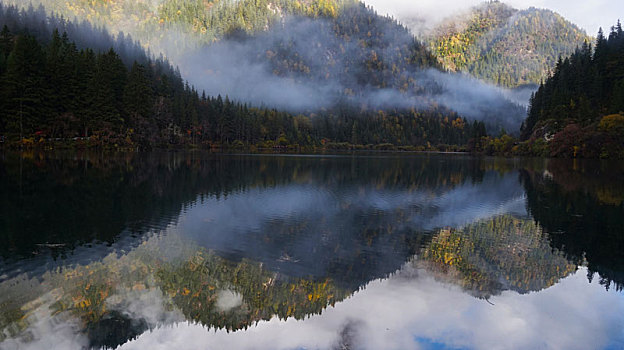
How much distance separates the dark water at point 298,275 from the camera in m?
9.27

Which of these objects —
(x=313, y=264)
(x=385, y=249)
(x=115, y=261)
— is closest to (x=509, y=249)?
(x=385, y=249)

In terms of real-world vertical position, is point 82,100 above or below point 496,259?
above

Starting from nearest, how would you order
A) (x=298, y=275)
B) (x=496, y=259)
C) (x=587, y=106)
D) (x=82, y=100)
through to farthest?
(x=298, y=275) < (x=496, y=259) < (x=82, y=100) < (x=587, y=106)

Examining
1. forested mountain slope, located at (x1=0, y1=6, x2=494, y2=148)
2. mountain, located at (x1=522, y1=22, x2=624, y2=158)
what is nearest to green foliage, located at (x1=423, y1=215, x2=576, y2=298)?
forested mountain slope, located at (x1=0, y1=6, x2=494, y2=148)

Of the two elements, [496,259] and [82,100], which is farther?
[82,100]

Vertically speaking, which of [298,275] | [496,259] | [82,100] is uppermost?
[82,100]

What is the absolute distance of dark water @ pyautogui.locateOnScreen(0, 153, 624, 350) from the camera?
9.27m

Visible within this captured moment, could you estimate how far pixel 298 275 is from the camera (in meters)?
12.6

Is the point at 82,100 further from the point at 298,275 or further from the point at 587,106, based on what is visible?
the point at 587,106

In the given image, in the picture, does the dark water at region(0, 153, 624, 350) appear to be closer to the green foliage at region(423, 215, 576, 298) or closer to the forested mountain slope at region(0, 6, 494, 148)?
the green foliage at region(423, 215, 576, 298)

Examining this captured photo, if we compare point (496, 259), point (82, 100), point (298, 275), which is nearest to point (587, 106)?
point (496, 259)

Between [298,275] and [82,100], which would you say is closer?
[298,275]

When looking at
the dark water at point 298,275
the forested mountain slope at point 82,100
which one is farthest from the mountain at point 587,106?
the forested mountain slope at point 82,100

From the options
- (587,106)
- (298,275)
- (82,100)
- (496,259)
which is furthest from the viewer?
(587,106)
